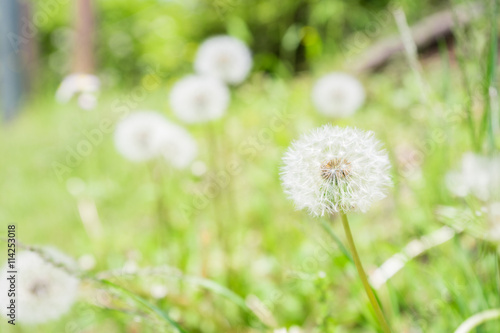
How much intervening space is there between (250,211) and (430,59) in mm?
1857

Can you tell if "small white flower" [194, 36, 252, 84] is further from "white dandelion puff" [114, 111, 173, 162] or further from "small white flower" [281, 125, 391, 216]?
"small white flower" [281, 125, 391, 216]

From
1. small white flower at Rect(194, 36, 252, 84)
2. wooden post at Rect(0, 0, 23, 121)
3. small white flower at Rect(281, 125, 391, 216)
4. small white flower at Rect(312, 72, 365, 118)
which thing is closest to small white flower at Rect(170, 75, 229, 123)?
small white flower at Rect(194, 36, 252, 84)

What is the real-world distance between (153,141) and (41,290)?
0.60 metres

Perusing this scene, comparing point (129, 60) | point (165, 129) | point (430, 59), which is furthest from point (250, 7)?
point (129, 60)

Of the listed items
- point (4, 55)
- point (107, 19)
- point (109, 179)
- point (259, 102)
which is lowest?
point (109, 179)

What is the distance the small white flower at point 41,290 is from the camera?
2.35 feet

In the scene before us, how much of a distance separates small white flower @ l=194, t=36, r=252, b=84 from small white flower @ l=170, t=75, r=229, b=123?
3cm

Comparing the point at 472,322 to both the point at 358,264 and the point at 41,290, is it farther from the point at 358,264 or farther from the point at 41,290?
the point at 41,290

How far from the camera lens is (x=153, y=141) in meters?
1.27

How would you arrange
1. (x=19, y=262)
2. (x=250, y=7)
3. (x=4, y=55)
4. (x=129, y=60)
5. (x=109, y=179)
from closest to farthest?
(x=19, y=262) → (x=109, y=179) → (x=250, y=7) → (x=4, y=55) → (x=129, y=60)

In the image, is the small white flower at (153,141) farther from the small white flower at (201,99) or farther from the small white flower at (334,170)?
the small white flower at (334,170)

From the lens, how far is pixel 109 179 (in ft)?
7.66

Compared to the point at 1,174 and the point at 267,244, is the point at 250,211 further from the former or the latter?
the point at 1,174

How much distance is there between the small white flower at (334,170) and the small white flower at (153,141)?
80cm
